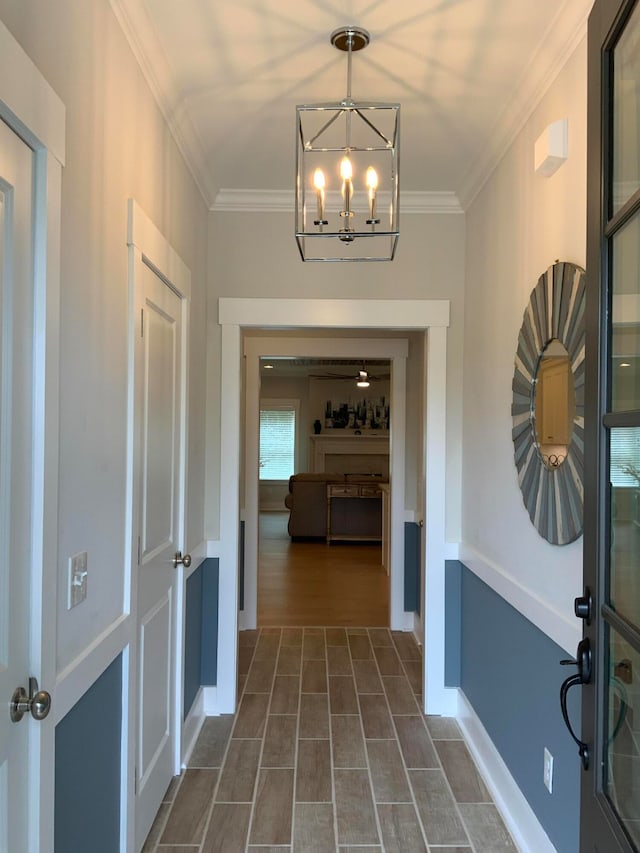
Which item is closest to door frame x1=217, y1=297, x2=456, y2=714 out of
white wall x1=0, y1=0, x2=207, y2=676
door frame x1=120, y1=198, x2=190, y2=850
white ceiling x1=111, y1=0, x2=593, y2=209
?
white ceiling x1=111, y1=0, x2=593, y2=209

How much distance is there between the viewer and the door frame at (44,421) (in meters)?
1.23

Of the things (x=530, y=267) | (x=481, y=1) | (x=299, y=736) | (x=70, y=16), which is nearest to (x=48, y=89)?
(x=70, y=16)

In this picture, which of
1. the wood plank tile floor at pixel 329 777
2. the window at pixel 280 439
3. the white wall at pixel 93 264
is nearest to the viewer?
the white wall at pixel 93 264

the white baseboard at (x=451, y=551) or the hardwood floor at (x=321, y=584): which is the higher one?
the white baseboard at (x=451, y=551)

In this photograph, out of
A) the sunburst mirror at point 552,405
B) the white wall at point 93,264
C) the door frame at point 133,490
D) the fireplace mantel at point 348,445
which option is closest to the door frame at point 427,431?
the sunburst mirror at point 552,405

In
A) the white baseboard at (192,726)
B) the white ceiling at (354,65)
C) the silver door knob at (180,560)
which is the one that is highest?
the white ceiling at (354,65)

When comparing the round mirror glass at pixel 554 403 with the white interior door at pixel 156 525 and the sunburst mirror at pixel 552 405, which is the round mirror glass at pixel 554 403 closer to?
the sunburst mirror at pixel 552 405

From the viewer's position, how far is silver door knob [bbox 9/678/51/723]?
1.16 m

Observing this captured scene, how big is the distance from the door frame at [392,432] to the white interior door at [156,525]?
1.98 metres

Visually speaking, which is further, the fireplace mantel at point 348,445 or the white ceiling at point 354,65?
the fireplace mantel at point 348,445

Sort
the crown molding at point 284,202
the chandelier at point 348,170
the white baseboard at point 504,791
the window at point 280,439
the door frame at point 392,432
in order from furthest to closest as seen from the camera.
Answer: the window at point 280,439
the door frame at point 392,432
the crown molding at point 284,202
the white baseboard at point 504,791
the chandelier at point 348,170

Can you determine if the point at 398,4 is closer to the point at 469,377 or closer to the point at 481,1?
the point at 481,1

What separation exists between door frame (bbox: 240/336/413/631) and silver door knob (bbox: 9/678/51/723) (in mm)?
3278

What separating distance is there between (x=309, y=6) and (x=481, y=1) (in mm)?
508
